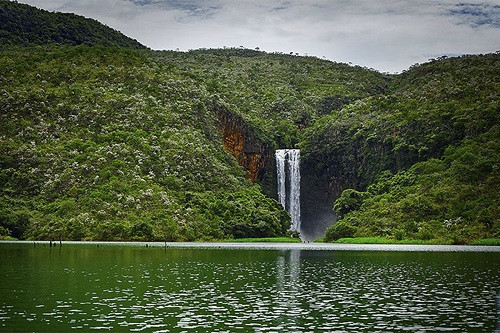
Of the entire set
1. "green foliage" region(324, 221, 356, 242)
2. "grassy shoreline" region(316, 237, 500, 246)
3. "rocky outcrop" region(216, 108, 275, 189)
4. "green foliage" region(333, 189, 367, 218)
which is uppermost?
"rocky outcrop" region(216, 108, 275, 189)

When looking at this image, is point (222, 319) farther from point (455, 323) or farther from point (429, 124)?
point (429, 124)

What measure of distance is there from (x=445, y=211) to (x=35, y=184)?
84.9 m

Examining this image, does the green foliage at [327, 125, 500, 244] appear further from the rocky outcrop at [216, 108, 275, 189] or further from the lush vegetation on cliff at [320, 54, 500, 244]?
the rocky outcrop at [216, 108, 275, 189]

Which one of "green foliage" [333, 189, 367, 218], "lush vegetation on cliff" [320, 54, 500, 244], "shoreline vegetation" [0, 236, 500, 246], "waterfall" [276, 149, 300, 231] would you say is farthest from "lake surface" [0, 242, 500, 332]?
"waterfall" [276, 149, 300, 231]

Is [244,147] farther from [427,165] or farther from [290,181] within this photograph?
[427,165]

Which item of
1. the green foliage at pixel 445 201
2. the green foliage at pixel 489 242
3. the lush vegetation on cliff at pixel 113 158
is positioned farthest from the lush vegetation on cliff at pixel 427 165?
the lush vegetation on cliff at pixel 113 158

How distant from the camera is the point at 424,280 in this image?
56.5m

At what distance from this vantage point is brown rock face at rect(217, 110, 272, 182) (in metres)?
187

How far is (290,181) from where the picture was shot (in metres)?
190

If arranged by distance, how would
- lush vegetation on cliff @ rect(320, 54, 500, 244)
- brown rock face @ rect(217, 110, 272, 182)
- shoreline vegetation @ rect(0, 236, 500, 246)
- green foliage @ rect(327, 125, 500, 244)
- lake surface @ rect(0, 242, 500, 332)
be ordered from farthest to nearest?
brown rock face @ rect(217, 110, 272, 182) → lush vegetation on cliff @ rect(320, 54, 500, 244) → green foliage @ rect(327, 125, 500, 244) → shoreline vegetation @ rect(0, 236, 500, 246) → lake surface @ rect(0, 242, 500, 332)

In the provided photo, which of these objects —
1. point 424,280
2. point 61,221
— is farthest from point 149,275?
point 61,221

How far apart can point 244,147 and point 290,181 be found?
1633 centimetres

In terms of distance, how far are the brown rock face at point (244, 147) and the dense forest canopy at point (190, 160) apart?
0.64 m

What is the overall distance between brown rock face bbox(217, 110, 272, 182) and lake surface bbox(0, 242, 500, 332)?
115575mm
